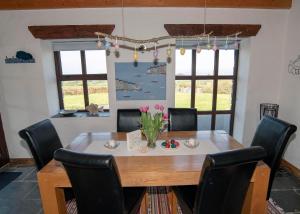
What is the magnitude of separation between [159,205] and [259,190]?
111 centimetres

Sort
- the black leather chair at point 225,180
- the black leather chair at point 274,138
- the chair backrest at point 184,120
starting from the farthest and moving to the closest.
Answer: the chair backrest at point 184,120 → the black leather chair at point 274,138 → the black leather chair at point 225,180

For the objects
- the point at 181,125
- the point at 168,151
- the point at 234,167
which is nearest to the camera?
the point at 234,167

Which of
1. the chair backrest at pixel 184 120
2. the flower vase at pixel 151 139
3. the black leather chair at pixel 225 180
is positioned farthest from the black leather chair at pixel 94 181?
A: the chair backrest at pixel 184 120

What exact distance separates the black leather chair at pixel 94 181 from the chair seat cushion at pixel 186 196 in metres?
0.56

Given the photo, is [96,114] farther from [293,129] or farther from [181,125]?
[293,129]

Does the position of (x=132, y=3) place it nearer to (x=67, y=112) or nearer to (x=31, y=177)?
(x=67, y=112)

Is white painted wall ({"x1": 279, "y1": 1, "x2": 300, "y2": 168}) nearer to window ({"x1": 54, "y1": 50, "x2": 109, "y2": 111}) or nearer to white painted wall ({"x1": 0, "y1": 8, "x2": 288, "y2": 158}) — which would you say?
white painted wall ({"x1": 0, "y1": 8, "x2": 288, "y2": 158})

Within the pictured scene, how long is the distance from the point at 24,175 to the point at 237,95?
369 centimetres

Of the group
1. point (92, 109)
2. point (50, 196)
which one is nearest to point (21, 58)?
point (92, 109)

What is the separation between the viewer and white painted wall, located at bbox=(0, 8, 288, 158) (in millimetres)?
2887

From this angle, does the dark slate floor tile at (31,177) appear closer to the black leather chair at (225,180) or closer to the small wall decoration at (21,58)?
the small wall decoration at (21,58)

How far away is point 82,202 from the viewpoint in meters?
1.39

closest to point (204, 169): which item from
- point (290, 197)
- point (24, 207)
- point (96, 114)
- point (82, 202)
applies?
point (82, 202)

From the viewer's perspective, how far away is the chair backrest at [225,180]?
1.15m
